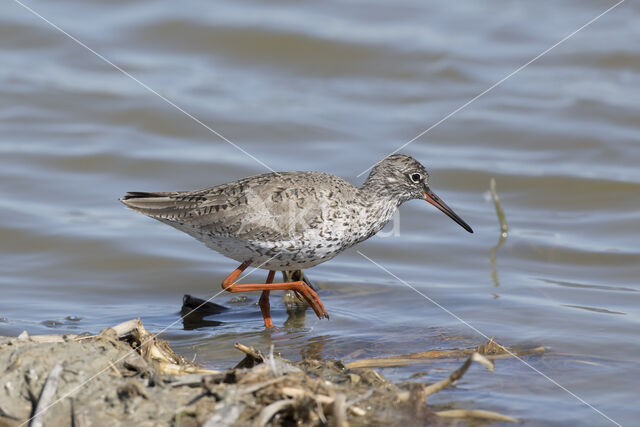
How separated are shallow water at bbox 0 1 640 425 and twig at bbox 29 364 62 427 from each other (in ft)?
6.12

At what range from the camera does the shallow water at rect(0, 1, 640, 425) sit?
23.2 feet

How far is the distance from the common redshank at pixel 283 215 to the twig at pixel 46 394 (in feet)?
8.47

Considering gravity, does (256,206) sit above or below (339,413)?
above

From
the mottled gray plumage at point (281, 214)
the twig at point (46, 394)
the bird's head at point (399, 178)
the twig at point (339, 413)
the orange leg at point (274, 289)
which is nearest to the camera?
the twig at point (339, 413)

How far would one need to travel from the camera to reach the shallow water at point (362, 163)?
706cm

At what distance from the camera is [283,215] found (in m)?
7.02

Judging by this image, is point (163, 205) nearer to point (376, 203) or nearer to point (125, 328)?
point (376, 203)

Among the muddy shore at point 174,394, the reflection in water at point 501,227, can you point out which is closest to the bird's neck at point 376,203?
the reflection in water at point 501,227

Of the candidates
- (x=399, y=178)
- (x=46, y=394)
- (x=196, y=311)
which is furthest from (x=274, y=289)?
(x=46, y=394)

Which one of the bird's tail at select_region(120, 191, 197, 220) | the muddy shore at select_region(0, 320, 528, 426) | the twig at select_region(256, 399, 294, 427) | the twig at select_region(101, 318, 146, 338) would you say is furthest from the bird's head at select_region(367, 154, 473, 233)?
the twig at select_region(256, 399, 294, 427)

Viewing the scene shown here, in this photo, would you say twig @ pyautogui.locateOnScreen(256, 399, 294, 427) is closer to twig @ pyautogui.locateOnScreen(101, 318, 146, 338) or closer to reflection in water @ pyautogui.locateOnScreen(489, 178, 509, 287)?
twig @ pyautogui.locateOnScreen(101, 318, 146, 338)

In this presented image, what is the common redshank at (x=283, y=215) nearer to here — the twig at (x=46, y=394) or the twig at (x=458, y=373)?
the twig at (x=458, y=373)

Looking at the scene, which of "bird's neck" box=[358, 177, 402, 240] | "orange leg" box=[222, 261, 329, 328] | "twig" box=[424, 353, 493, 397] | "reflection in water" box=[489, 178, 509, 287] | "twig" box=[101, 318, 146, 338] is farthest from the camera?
"reflection in water" box=[489, 178, 509, 287]

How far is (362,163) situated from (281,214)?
15.0ft
